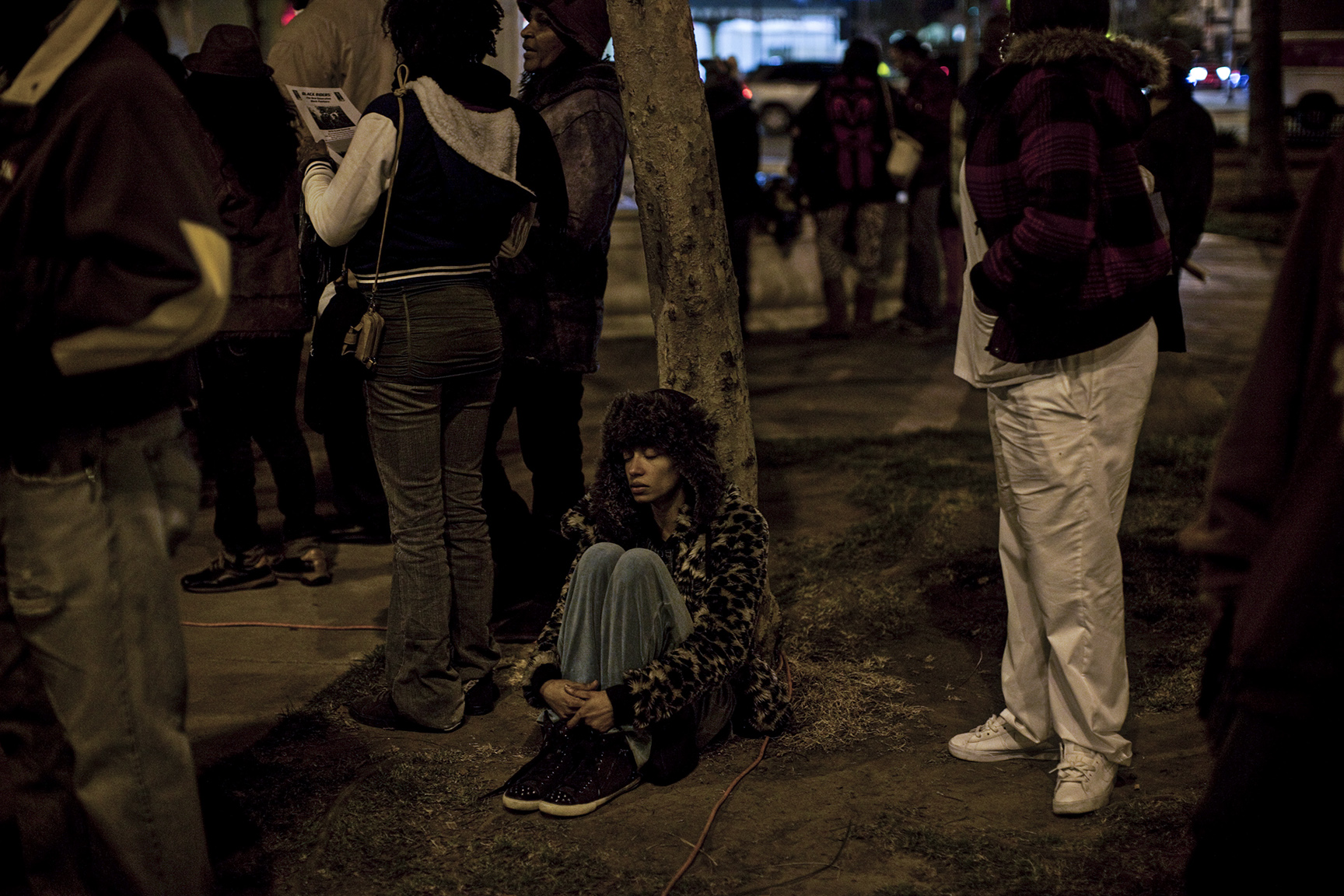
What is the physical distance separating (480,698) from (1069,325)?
212 cm

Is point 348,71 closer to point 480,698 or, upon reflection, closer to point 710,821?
point 480,698

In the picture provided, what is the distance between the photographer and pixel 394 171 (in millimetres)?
3439

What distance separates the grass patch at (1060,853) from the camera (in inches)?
120

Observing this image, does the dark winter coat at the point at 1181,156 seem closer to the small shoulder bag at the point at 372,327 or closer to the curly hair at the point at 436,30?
the curly hair at the point at 436,30

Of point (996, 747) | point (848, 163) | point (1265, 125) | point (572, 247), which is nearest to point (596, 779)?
point (996, 747)

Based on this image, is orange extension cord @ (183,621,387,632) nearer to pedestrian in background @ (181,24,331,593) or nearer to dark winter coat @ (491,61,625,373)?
pedestrian in background @ (181,24,331,593)

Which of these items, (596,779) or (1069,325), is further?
(596,779)

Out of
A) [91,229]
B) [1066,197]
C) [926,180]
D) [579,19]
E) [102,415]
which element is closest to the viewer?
[91,229]

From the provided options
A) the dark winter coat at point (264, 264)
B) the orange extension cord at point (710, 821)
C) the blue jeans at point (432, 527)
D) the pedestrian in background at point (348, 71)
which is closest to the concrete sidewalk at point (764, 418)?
the pedestrian in background at point (348, 71)

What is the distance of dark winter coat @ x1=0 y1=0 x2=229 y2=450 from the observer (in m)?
2.25

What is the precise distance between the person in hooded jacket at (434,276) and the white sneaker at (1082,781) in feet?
5.81

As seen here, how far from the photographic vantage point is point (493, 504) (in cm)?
473

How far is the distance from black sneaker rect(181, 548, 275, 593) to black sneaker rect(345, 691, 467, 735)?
4.63ft

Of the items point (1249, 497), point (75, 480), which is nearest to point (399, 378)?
point (75, 480)
